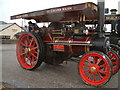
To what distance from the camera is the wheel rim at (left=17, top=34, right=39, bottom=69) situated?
3510 mm

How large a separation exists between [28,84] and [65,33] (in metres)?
1.35

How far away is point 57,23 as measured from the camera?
13.3ft

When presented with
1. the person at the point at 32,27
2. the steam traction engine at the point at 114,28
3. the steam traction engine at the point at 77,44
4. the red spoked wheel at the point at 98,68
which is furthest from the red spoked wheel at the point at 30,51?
the steam traction engine at the point at 114,28

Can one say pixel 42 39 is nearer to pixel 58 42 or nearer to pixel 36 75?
pixel 58 42

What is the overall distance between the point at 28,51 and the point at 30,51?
0.07 meters

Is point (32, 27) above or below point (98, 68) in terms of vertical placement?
above

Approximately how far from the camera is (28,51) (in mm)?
3611

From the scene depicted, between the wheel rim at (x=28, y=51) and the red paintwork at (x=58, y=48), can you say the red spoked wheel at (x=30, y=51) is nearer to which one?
the wheel rim at (x=28, y=51)

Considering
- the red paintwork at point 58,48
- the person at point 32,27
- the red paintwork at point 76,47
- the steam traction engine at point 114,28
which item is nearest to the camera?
the red paintwork at point 76,47

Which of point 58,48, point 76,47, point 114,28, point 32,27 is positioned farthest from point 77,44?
point 114,28

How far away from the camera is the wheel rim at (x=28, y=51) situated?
11.5ft

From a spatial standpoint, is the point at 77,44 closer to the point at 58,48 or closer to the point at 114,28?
the point at 58,48

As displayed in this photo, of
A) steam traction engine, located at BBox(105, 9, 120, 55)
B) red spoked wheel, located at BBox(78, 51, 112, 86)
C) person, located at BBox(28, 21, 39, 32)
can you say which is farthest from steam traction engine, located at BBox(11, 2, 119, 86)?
steam traction engine, located at BBox(105, 9, 120, 55)

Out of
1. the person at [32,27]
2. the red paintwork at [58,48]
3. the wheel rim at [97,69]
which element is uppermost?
the person at [32,27]
